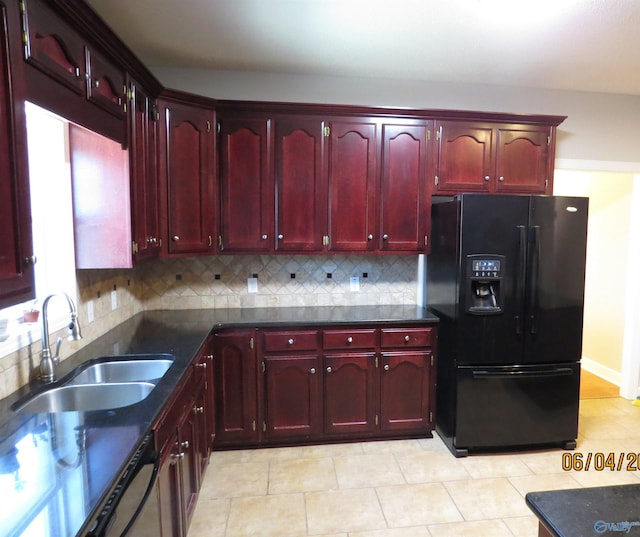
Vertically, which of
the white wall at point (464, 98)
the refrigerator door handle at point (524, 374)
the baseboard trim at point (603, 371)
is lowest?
the baseboard trim at point (603, 371)

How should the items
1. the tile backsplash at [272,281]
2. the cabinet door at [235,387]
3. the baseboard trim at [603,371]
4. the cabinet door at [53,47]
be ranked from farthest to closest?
the baseboard trim at [603,371]
the tile backsplash at [272,281]
the cabinet door at [235,387]
the cabinet door at [53,47]

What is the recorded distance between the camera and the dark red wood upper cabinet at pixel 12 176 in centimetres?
107

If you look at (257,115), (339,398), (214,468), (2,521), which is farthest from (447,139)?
(2,521)

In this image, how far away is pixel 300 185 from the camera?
2766 mm

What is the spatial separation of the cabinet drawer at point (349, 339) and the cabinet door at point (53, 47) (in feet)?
6.26

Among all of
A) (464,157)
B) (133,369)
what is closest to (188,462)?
(133,369)

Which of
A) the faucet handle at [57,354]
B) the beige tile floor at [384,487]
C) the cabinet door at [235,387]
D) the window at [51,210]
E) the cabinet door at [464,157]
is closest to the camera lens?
the faucet handle at [57,354]

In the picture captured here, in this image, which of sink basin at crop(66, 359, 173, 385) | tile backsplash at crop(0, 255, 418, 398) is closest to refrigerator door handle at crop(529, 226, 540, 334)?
tile backsplash at crop(0, 255, 418, 398)

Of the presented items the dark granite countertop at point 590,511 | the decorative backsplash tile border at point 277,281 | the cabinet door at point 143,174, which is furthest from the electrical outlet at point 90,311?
the dark granite countertop at point 590,511

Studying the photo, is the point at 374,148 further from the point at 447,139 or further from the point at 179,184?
the point at 179,184

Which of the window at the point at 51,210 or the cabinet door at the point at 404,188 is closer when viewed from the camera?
the window at the point at 51,210

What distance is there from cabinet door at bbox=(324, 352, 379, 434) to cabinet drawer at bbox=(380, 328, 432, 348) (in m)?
0.15

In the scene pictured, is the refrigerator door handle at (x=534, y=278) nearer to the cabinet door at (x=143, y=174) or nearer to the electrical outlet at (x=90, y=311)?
the cabinet door at (x=143, y=174)

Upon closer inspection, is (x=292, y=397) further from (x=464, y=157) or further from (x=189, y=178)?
(x=464, y=157)
